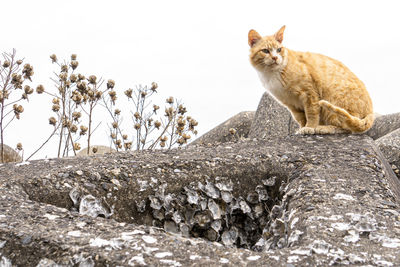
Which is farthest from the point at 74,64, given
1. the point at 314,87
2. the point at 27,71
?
the point at 314,87

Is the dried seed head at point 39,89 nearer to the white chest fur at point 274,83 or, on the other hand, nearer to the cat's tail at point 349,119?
the white chest fur at point 274,83

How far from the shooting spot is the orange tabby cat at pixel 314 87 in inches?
143

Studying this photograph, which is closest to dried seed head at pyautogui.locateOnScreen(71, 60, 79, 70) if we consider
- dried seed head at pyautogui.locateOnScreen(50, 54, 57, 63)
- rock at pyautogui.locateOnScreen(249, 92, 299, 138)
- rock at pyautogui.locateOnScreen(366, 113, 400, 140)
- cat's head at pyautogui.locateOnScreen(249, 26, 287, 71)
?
dried seed head at pyautogui.locateOnScreen(50, 54, 57, 63)

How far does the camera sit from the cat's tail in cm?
339

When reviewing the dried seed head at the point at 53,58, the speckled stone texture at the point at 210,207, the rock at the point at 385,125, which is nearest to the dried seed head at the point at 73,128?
the dried seed head at the point at 53,58

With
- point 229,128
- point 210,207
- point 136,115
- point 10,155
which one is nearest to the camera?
point 210,207

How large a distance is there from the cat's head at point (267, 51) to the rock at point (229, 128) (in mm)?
3238

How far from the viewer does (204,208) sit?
106 inches

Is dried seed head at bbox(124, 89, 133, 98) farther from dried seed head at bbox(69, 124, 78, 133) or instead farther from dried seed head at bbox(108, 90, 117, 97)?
dried seed head at bbox(69, 124, 78, 133)

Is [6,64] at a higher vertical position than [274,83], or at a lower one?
higher

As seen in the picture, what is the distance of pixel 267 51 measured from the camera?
3838 mm

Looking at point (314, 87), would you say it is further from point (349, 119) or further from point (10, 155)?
point (10, 155)

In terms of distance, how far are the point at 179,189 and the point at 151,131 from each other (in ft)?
7.42

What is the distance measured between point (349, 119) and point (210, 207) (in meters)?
1.49
